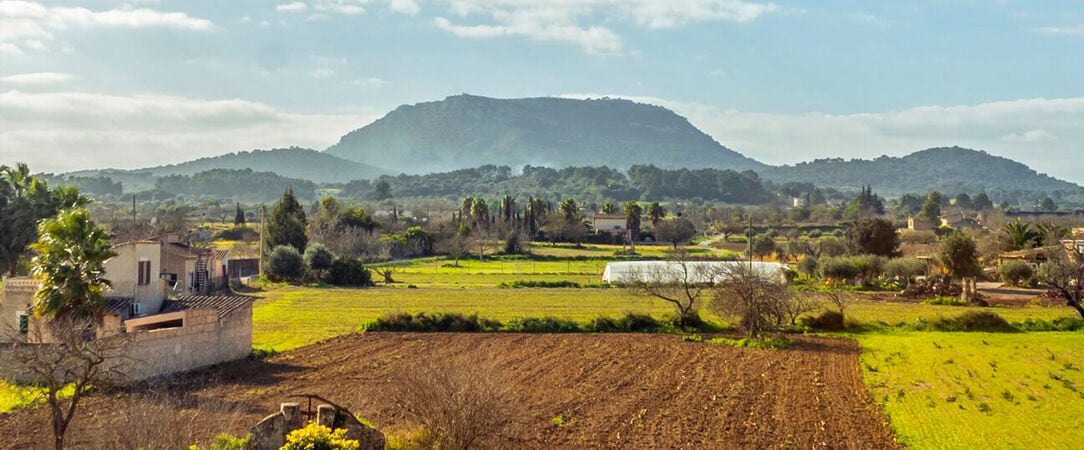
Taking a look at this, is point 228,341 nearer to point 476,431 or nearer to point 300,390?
point 300,390

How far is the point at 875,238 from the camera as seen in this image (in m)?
81.8

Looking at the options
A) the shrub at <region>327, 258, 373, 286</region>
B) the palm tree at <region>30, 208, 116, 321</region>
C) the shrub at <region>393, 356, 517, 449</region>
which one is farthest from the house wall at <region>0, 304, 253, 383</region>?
the shrub at <region>327, 258, 373, 286</region>

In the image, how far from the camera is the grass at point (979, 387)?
23.6 meters

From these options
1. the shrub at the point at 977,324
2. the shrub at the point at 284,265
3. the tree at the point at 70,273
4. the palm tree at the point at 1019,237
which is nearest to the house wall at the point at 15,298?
the tree at the point at 70,273

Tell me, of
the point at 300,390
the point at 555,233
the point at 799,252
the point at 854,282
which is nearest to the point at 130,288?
the point at 300,390

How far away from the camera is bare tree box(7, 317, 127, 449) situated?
18000 millimetres

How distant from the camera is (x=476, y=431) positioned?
17.1 meters

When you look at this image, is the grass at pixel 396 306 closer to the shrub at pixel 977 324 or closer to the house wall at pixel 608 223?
the shrub at pixel 977 324

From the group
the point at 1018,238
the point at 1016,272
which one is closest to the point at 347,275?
the point at 1016,272

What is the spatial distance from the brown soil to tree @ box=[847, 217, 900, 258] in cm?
4371

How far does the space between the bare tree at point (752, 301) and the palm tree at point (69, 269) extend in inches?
984

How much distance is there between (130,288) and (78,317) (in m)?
4.22

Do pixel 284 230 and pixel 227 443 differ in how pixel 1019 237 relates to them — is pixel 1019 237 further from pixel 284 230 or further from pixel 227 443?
pixel 227 443

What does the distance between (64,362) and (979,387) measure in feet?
85.3
